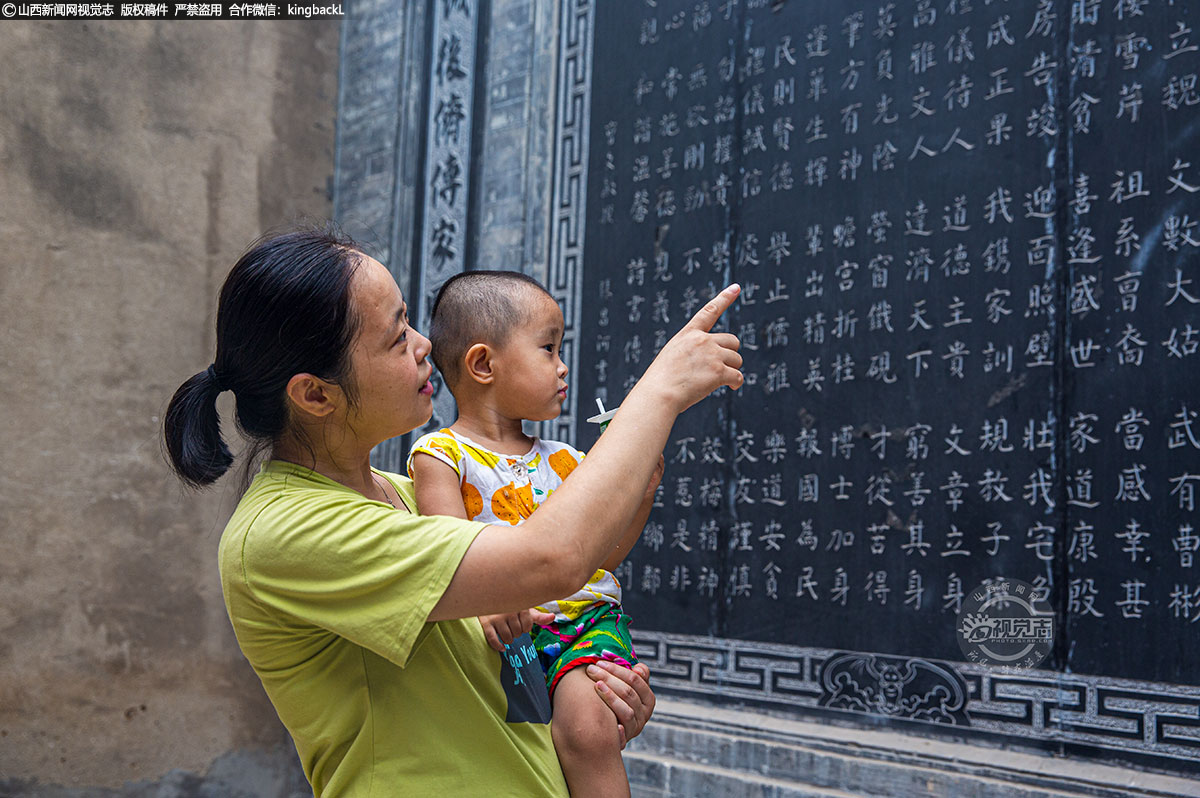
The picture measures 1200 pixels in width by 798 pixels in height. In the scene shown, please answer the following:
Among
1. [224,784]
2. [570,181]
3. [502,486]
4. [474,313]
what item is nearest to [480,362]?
[474,313]

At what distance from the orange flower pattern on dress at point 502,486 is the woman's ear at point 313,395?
494 millimetres

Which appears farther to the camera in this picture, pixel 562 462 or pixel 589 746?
pixel 562 462

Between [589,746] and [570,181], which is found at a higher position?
[570,181]

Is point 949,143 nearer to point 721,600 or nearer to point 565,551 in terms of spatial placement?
point 721,600

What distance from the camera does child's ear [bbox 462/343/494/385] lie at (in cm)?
191

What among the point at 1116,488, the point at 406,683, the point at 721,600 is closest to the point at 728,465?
the point at 721,600

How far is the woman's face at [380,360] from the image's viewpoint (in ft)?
4.13

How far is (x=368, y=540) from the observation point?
1105 mm

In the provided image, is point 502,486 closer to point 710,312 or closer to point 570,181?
point 710,312

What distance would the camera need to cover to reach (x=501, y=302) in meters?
1.91

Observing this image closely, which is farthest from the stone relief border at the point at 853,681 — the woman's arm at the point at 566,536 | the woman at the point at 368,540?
the woman's arm at the point at 566,536

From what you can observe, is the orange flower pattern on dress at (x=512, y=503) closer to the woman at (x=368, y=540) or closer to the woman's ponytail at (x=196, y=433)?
the woman at (x=368, y=540)
